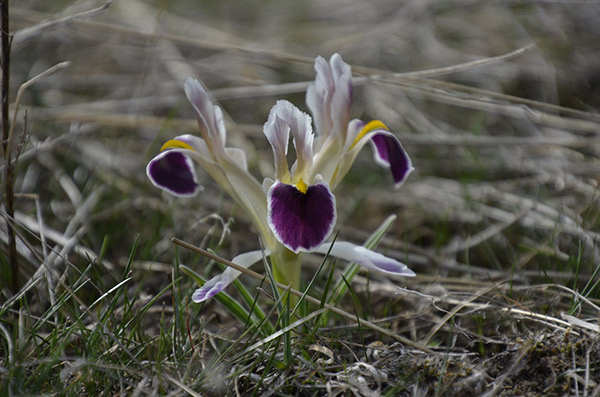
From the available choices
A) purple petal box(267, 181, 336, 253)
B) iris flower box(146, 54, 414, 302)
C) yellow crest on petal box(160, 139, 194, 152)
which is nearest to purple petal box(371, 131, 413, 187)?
iris flower box(146, 54, 414, 302)

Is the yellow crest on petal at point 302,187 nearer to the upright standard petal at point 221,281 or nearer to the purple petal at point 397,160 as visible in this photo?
the upright standard petal at point 221,281

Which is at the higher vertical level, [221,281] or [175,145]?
[175,145]

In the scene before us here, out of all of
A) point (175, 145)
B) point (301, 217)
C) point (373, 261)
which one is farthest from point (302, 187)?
point (175, 145)

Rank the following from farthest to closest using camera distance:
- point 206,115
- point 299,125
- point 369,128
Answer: point 369,128 → point 206,115 → point 299,125

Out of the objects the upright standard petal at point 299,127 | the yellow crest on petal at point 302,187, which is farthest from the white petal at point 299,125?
the yellow crest on petal at point 302,187

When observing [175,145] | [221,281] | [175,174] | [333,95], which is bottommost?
[221,281]

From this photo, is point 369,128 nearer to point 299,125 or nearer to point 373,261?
point 299,125

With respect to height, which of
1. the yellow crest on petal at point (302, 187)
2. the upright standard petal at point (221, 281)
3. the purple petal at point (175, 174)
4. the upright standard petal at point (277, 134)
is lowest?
the upright standard petal at point (221, 281)

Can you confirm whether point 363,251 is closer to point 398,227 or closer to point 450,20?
point 398,227
